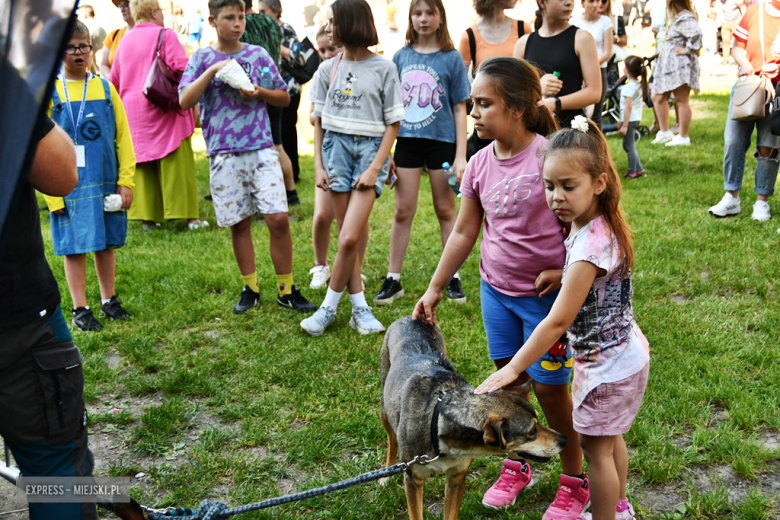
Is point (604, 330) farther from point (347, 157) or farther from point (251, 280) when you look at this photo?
point (251, 280)

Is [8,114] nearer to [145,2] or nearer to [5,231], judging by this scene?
[5,231]

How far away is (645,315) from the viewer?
4.46 meters

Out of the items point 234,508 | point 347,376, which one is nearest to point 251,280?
point 347,376

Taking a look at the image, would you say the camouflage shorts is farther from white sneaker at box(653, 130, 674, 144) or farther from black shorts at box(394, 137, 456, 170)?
white sneaker at box(653, 130, 674, 144)

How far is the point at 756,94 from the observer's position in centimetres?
592

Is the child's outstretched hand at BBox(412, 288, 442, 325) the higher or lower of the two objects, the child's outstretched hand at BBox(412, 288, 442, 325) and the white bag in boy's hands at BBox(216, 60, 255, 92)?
the lower

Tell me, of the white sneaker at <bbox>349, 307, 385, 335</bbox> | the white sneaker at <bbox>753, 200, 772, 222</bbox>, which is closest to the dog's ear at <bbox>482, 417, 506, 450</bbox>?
the white sneaker at <bbox>349, 307, 385, 335</bbox>

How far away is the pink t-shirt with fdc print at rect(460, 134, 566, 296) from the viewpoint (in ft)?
8.41

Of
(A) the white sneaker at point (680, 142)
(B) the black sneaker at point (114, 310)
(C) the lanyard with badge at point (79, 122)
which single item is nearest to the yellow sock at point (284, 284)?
(B) the black sneaker at point (114, 310)

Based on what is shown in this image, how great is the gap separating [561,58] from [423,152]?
1.28 meters

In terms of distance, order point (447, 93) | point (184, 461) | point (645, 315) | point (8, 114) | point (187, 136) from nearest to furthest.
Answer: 1. point (8, 114)
2. point (184, 461)
3. point (645, 315)
4. point (447, 93)
5. point (187, 136)

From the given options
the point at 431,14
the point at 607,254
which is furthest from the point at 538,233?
the point at 431,14

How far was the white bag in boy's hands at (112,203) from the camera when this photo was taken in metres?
4.68

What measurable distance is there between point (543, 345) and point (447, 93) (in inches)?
121
